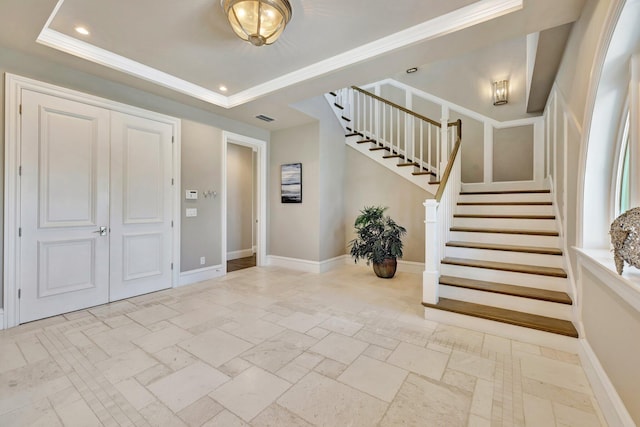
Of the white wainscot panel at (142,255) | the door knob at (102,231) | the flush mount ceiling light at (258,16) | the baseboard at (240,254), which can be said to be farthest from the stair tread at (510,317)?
the baseboard at (240,254)

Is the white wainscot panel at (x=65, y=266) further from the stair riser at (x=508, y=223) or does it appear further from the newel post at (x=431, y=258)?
the stair riser at (x=508, y=223)

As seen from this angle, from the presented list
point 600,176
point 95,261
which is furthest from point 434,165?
point 95,261

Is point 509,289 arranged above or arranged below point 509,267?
below

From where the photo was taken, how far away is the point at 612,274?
1.42 m

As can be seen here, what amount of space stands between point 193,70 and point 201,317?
291cm

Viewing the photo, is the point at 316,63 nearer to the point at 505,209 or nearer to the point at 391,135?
the point at 391,135

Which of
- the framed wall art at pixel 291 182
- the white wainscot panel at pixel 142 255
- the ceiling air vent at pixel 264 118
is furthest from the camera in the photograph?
the framed wall art at pixel 291 182

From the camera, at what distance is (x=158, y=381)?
6.00 feet

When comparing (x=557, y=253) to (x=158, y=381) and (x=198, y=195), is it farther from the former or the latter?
(x=198, y=195)

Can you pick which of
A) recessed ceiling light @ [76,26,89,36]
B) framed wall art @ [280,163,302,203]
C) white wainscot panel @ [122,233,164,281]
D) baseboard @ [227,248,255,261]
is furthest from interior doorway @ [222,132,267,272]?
recessed ceiling light @ [76,26,89,36]

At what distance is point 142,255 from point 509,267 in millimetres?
4458

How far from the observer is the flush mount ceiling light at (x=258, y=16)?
205 centimetres

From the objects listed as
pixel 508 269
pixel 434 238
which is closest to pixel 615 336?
pixel 508 269

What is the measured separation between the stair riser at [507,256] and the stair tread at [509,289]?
0.36 metres
